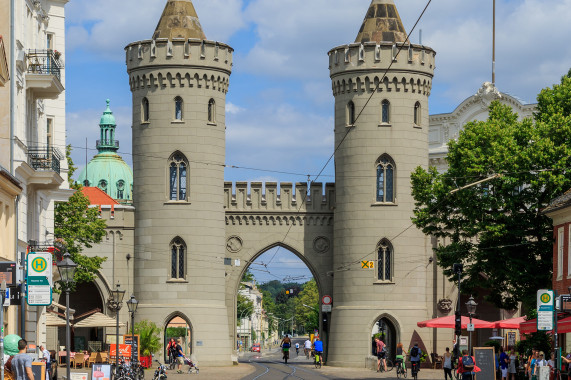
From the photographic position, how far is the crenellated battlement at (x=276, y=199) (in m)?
58.8

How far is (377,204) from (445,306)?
5619 mm

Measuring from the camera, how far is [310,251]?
58938mm

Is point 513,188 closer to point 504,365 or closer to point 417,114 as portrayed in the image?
point 504,365

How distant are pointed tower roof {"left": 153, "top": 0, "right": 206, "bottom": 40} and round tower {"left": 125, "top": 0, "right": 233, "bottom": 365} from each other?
555 millimetres

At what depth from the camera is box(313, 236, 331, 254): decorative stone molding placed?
193ft

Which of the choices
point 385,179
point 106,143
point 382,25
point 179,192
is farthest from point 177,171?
point 106,143

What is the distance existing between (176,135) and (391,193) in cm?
1020

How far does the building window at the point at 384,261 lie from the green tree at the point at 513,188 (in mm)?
14455

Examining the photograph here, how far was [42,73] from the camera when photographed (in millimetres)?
32156

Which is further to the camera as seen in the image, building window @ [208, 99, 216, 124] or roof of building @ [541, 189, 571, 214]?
building window @ [208, 99, 216, 124]

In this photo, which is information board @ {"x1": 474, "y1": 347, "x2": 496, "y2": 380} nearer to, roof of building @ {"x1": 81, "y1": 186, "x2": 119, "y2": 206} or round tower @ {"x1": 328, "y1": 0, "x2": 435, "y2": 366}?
round tower @ {"x1": 328, "y1": 0, "x2": 435, "y2": 366}

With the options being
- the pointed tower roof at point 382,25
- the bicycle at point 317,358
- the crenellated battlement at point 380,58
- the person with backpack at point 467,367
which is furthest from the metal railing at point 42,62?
the pointed tower roof at point 382,25

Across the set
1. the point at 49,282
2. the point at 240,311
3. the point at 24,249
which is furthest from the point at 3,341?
the point at 240,311

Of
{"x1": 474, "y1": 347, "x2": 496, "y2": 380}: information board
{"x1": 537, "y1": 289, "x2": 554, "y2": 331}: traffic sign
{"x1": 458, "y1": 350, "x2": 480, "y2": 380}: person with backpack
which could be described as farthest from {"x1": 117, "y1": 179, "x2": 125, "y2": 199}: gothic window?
{"x1": 537, "y1": 289, "x2": 554, "y2": 331}: traffic sign
